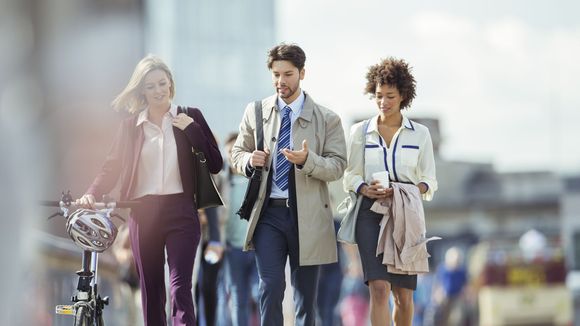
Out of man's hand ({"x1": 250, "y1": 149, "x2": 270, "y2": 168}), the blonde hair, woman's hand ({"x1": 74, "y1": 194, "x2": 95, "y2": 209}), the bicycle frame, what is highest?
the blonde hair

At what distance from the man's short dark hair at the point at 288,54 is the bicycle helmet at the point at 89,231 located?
1.27 metres

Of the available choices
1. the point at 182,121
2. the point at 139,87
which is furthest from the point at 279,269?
the point at 139,87

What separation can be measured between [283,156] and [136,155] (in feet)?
2.57

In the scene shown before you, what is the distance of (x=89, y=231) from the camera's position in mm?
7043

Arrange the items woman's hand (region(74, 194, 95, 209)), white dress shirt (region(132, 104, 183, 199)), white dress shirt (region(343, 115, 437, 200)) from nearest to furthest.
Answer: woman's hand (region(74, 194, 95, 209))
white dress shirt (region(132, 104, 183, 199))
white dress shirt (region(343, 115, 437, 200))

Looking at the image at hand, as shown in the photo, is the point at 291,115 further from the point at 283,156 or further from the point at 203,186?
the point at 203,186

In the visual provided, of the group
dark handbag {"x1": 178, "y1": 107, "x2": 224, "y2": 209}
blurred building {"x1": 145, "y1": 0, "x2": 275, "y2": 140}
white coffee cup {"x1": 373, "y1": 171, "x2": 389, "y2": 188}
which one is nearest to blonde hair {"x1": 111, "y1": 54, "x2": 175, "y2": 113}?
dark handbag {"x1": 178, "y1": 107, "x2": 224, "y2": 209}

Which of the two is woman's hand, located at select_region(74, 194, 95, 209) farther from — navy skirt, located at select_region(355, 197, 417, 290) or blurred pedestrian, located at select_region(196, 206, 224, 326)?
blurred pedestrian, located at select_region(196, 206, 224, 326)

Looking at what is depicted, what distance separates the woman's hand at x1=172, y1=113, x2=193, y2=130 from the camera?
24.4 feet

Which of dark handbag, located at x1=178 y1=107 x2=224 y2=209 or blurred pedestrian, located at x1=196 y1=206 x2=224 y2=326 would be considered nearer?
dark handbag, located at x1=178 y1=107 x2=224 y2=209

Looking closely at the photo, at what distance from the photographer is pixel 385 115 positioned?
25.8 feet

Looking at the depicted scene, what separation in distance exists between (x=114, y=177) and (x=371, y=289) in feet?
5.02

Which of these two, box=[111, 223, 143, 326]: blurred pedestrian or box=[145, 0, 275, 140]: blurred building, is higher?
box=[145, 0, 275, 140]: blurred building

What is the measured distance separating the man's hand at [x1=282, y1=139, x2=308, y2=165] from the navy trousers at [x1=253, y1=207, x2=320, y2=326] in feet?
0.99
